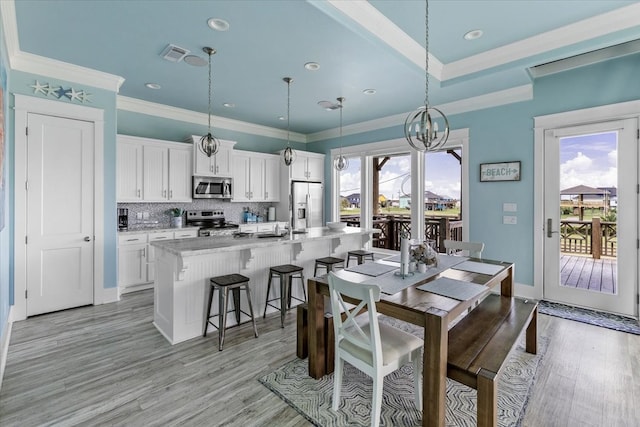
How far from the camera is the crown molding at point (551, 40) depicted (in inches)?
110

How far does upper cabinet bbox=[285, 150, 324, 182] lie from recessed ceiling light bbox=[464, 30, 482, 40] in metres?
3.88

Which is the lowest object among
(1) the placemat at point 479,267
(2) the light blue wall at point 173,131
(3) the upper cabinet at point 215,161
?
(1) the placemat at point 479,267

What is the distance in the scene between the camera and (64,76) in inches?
143

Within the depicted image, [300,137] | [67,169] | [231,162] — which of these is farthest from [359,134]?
[67,169]

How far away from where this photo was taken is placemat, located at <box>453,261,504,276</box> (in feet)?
8.73

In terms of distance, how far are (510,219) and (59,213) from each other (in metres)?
5.82

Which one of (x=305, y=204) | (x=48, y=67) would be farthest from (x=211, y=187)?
(x=48, y=67)

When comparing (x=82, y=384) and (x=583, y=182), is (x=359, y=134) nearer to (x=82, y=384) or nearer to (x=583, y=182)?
(x=583, y=182)

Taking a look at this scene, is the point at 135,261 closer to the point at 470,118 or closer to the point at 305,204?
the point at 305,204

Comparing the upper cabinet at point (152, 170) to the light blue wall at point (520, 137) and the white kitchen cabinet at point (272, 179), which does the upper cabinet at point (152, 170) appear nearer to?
the white kitchen cabinet at point (272, 179)

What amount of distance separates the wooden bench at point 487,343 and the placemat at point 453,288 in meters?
0.32

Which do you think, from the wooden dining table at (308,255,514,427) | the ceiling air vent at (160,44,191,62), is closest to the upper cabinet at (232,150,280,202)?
the ceiling air vent at (160,44,191,62)

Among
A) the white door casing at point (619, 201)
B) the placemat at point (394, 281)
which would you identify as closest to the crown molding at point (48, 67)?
the placemat at point (394, 281)

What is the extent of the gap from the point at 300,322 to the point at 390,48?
278cm
